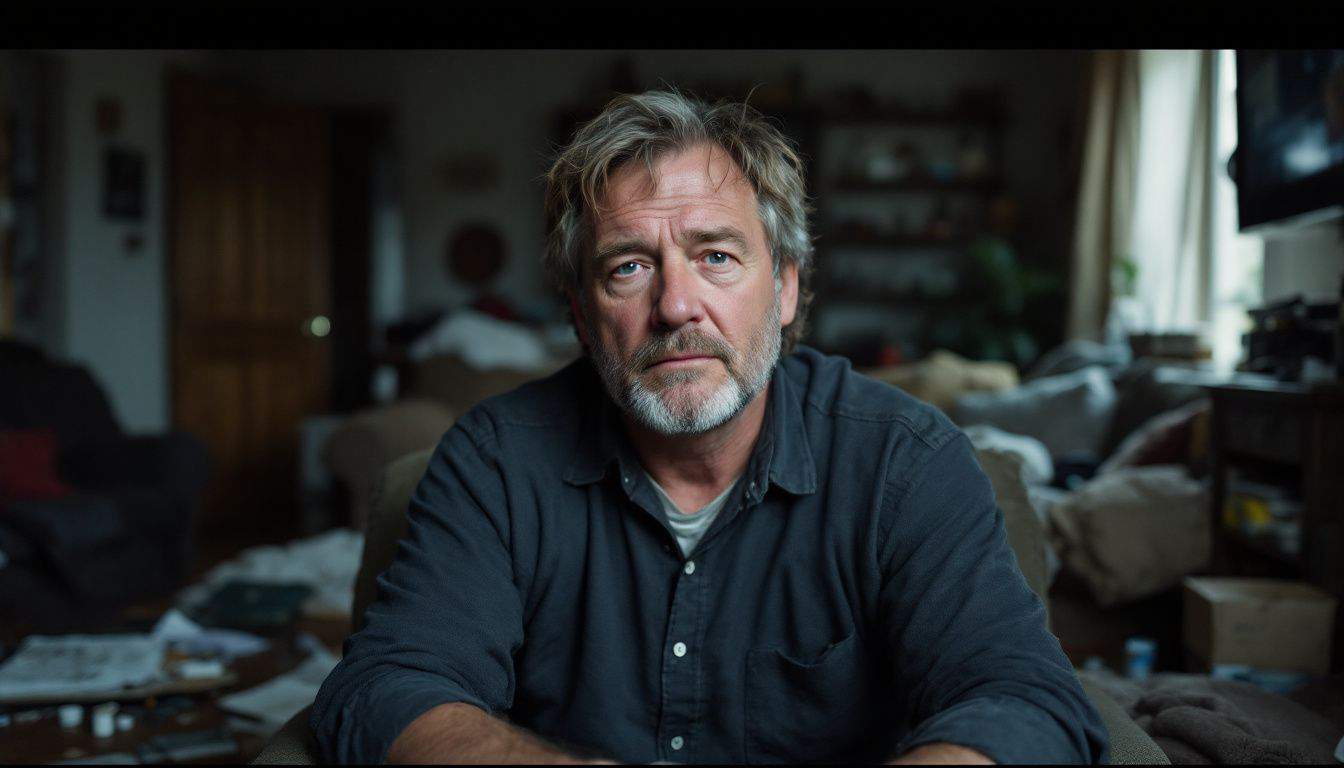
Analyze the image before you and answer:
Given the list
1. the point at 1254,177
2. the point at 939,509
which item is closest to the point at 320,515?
the point at 1254,177

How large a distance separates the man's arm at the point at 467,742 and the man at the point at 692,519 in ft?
0.40

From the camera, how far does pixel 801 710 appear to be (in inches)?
47.4

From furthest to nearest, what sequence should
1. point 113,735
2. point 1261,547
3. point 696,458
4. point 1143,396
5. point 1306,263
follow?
1. point 1143,396
2. point 1306,263
3. point 1261,547
4. point 113,735
5. point 696,458

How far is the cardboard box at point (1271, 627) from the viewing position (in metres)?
1.96

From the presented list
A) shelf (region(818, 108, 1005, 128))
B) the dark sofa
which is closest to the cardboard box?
the dark sofa

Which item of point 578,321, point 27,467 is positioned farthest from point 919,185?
point 578,321

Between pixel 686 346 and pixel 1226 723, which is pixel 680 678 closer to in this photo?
pixel 686 346

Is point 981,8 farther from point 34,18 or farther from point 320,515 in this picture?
point 320,515

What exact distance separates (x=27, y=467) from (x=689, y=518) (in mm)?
3246

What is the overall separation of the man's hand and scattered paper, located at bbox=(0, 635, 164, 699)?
4.94 ft

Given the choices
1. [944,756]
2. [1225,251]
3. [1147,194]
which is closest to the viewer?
[944,756]

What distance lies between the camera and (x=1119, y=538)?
257 centimetres

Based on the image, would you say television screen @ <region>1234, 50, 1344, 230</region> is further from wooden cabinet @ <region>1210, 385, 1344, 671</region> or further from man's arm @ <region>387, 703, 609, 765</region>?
man's arm @ <region>387, 703, 609, 765</region>

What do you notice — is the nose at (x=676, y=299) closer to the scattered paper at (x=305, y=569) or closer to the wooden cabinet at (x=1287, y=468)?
the wooden cabinet at (x=1287, y=468)
